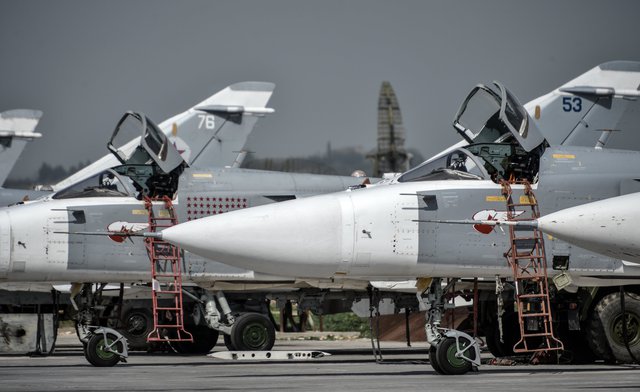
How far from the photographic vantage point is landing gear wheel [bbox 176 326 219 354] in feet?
68.2

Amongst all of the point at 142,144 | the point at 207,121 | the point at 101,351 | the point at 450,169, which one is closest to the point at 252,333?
the point at 101,351

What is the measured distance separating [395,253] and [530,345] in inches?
179

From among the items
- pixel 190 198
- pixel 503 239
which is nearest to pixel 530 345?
pixel 503 239

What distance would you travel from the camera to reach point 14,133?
111 ft

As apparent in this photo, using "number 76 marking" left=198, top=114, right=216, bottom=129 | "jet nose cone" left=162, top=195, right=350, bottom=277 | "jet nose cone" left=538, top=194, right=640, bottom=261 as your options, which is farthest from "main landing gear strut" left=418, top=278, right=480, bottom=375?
"number 76 marking" left=198, top=114, right=216, bottom=129

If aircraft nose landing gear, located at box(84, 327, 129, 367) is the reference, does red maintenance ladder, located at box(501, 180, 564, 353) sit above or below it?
above

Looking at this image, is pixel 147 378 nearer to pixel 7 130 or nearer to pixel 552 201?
pixel 552 201

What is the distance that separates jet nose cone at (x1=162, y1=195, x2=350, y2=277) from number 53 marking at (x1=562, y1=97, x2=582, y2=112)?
10862 millimetres

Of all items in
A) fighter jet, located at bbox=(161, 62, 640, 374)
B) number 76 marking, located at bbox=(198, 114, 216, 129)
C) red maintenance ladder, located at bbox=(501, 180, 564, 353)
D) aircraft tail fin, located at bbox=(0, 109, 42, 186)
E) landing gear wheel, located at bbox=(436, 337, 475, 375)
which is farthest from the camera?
aircraft tail fin, located at bbox=(0, 109, 42, 186)

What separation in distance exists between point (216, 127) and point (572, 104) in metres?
9.18

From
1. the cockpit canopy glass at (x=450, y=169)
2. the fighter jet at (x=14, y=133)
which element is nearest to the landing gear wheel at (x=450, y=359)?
the cockpit canopy glass at (x=450, y=169)

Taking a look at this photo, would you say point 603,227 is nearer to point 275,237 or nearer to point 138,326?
point 275,237

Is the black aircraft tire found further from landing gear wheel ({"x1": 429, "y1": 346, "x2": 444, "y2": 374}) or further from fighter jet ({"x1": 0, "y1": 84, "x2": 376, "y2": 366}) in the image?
fighter jet ({"x1": 0, "y1": 84, "x2": 376, "y2": 366})

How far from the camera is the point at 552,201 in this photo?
1431 cm
